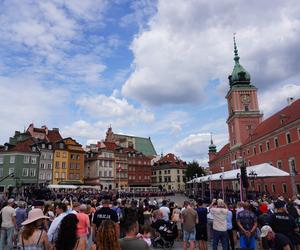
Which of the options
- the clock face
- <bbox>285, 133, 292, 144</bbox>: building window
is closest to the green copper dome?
the clock face

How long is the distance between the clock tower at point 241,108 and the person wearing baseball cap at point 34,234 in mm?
59271

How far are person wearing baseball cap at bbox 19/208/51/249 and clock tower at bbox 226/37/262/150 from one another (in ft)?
194

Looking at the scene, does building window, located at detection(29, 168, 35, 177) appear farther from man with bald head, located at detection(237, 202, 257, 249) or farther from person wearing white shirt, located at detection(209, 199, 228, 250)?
man with bald head, located at detection(237, 202, 257, 249)

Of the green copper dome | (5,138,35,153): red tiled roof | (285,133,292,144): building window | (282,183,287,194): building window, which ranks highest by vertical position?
the green copper dome

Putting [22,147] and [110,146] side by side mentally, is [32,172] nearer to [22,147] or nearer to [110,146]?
[22,147]

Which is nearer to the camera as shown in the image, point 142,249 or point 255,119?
point 142,249

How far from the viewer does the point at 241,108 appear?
2473 inches

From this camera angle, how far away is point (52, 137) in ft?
216

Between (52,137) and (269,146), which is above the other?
(52,137)

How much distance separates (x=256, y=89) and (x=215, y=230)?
6053 centimetres

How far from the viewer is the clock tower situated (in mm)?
61312

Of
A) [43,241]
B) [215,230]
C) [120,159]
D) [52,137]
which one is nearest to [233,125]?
[120,159]

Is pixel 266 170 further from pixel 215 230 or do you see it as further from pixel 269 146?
pixel 269 146

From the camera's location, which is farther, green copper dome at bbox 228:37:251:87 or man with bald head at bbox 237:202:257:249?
green copper dome at bbox 228:37:251:87
